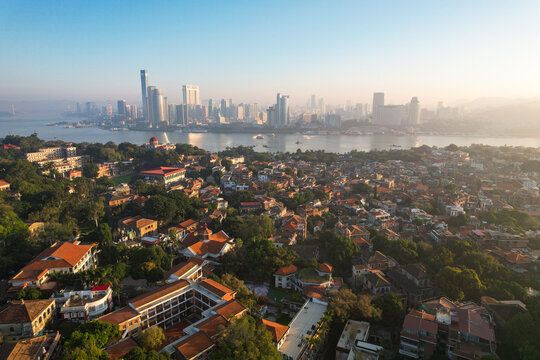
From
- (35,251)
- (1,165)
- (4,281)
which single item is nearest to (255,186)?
(35,251)

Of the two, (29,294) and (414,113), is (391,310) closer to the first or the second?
(29,294)

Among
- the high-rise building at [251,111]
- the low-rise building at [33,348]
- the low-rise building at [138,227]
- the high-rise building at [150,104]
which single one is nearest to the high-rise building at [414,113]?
the high-rise building at [251,111]

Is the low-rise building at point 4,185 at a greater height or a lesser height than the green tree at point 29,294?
greater

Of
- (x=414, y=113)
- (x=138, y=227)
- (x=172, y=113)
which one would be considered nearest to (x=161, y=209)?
(x=138, y=227)

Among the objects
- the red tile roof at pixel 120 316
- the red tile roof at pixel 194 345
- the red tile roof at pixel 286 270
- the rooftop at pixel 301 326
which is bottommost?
the rooftop at pixel 301 326

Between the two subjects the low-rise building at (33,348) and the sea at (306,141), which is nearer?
the low-rise building at (33,348)

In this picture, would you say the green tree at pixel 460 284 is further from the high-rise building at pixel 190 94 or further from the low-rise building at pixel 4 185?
the high-rise building at pixel 190 94

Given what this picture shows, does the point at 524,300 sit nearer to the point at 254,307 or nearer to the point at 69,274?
the point at 254,307
